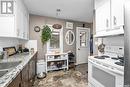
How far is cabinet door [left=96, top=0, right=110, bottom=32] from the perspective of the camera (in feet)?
6.09

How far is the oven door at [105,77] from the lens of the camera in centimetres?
115

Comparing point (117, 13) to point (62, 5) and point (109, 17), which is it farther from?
point (62, 5)

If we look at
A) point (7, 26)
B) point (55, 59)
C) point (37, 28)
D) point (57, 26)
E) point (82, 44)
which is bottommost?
point (55, 59)

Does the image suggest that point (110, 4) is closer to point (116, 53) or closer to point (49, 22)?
point (116, 53)

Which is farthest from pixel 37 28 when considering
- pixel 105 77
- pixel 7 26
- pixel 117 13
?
pixel 105 77

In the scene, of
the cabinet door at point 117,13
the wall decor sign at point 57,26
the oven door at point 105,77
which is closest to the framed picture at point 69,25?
the wall decor sign at point 57,26

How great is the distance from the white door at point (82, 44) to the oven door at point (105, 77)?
3272 millimetres

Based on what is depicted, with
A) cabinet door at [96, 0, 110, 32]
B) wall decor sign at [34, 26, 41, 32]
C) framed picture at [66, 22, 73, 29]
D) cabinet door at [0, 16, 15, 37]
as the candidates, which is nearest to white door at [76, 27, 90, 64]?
framed picture at [66, 22, 73, 29]

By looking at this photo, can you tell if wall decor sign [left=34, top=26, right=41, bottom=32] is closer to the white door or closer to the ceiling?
the ceiling

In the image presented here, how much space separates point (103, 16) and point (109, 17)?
216mm

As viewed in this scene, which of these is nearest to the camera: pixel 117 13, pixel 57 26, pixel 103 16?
pixel 117 13

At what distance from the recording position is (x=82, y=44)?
17.3 feet

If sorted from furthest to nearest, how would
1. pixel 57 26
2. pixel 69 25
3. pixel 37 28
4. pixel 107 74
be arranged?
pixel 69 25, pixel 57 26, pixel 37 28, pixel 107 74

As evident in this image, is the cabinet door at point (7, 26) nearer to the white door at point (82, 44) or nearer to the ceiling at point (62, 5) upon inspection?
the ceiling at point (62, 5)
